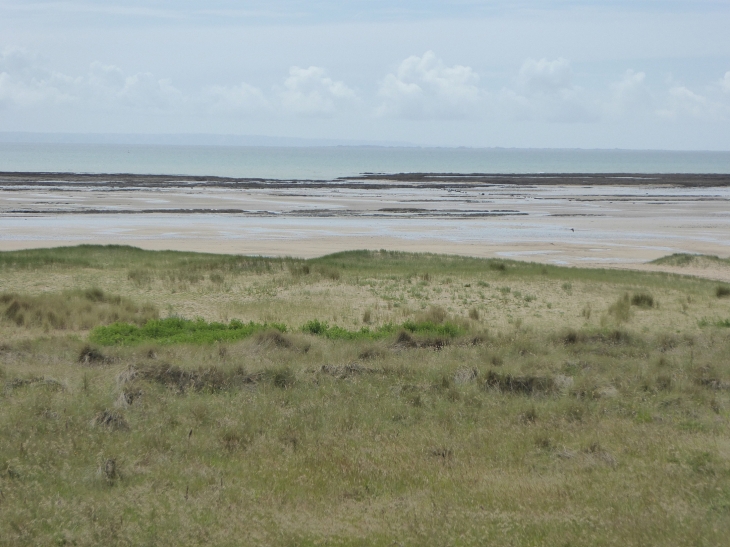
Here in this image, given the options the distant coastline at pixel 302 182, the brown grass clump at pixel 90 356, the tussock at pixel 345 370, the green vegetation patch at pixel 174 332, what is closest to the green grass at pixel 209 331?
the green vegetation patch at pixel 174 332

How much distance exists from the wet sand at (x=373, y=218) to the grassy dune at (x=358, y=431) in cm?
2074

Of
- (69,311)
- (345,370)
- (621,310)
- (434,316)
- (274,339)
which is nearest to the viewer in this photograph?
(345,370)

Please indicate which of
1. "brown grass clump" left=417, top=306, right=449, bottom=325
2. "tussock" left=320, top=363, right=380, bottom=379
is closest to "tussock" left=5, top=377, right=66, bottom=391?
"tussock" left=320, top=363, right=380, bottom=379

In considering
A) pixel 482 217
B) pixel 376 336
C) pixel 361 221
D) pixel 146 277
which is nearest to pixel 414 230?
pixel 361 221

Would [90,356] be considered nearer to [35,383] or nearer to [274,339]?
[35,383]

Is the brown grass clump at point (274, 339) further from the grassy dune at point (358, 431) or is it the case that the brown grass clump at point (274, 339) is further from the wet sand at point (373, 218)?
the wet sand at point (373, 218)

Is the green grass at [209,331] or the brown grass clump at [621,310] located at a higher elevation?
the green grass at [209,331]

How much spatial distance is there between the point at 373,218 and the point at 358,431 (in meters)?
49.9

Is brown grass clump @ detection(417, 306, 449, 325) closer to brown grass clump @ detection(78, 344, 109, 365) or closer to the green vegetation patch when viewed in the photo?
the green vegetation patch

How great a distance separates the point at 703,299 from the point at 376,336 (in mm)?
12243

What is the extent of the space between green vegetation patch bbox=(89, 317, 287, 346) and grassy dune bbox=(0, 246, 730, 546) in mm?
61

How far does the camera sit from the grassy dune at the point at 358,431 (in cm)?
638

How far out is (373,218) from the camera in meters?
58.5

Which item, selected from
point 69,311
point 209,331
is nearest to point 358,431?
point 209,331
